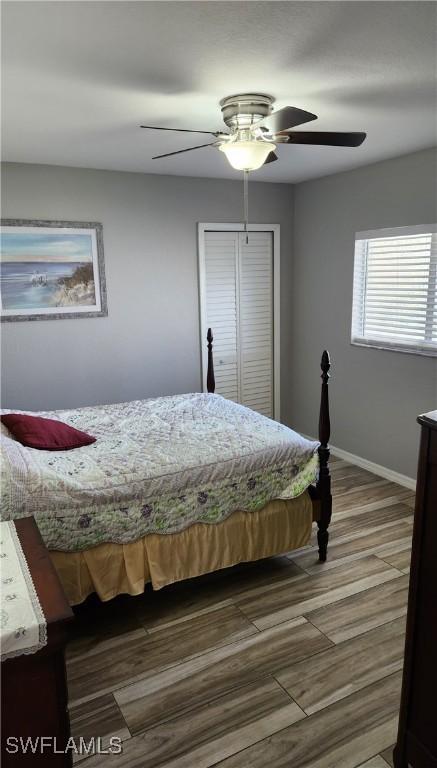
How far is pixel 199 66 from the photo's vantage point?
201 cm

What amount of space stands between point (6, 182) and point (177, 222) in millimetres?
1410

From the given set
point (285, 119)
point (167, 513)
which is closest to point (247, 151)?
point (285, 119)

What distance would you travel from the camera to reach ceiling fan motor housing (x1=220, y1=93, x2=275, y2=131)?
7.84 ft

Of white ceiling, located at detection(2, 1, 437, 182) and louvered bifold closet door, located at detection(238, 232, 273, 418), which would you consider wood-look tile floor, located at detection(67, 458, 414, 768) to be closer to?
louvered bifold closet door, located at detection(238, 232, 273, 418)

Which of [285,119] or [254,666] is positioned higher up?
[285,119]

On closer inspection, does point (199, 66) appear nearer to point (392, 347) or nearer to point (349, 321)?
point (392, 347)

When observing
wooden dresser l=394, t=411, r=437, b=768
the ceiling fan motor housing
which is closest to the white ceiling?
the ceiling fan motor housing

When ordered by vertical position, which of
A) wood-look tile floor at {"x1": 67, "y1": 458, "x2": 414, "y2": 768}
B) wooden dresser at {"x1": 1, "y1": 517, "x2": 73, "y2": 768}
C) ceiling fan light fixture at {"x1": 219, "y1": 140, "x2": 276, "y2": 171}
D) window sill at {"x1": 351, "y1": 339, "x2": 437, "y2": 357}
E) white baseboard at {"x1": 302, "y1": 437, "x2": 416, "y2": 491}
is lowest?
wood-look tile floor at {"x1": 67, "y1": 458, "x2": 414, "y2": 768}

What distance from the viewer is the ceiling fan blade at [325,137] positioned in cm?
232

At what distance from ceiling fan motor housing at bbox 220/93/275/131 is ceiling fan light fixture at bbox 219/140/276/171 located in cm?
16

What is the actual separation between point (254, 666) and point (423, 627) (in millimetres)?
994

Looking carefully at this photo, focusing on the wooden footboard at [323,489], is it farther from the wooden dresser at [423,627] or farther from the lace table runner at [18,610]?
the lace table runner at [18,610]

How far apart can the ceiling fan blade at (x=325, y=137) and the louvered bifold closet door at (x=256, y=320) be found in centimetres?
241

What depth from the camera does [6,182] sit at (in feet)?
12.3
